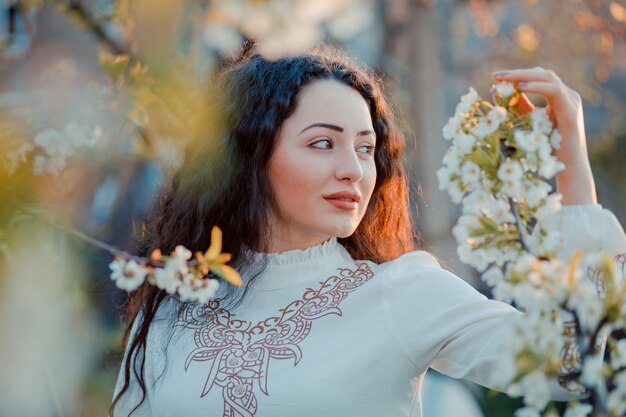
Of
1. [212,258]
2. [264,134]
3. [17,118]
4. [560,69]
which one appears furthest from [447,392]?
[560,69]

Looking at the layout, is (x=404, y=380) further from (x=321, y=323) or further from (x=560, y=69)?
(x=560, y=69)

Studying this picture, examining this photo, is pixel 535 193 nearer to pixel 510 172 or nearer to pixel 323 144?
pixel 510 172

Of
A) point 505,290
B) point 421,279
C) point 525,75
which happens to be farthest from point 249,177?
point 505,290

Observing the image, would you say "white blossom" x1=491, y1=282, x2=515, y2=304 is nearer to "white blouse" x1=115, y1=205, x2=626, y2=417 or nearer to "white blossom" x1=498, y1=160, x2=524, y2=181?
"white blossom" x1=498, y1=160, x2=524, y2=181

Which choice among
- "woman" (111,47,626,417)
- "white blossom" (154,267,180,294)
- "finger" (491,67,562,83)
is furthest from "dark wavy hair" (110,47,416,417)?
"white blossom" (154,267,180,294)

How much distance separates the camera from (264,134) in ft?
6.17

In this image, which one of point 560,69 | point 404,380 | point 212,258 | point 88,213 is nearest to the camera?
point 212,258

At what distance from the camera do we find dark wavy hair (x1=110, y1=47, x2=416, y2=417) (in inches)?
75.0

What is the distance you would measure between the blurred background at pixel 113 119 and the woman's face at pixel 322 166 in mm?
Result: 311

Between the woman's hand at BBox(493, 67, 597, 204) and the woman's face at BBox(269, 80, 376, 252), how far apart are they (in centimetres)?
44

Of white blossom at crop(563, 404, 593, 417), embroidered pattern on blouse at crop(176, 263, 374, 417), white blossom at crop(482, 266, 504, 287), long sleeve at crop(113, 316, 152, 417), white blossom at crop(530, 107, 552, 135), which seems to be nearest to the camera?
white blossom at crop(563, 404, 593, 417)

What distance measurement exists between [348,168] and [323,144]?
0.09 m

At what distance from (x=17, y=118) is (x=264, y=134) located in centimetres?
56

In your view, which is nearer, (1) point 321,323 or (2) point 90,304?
(1) point 321,323
